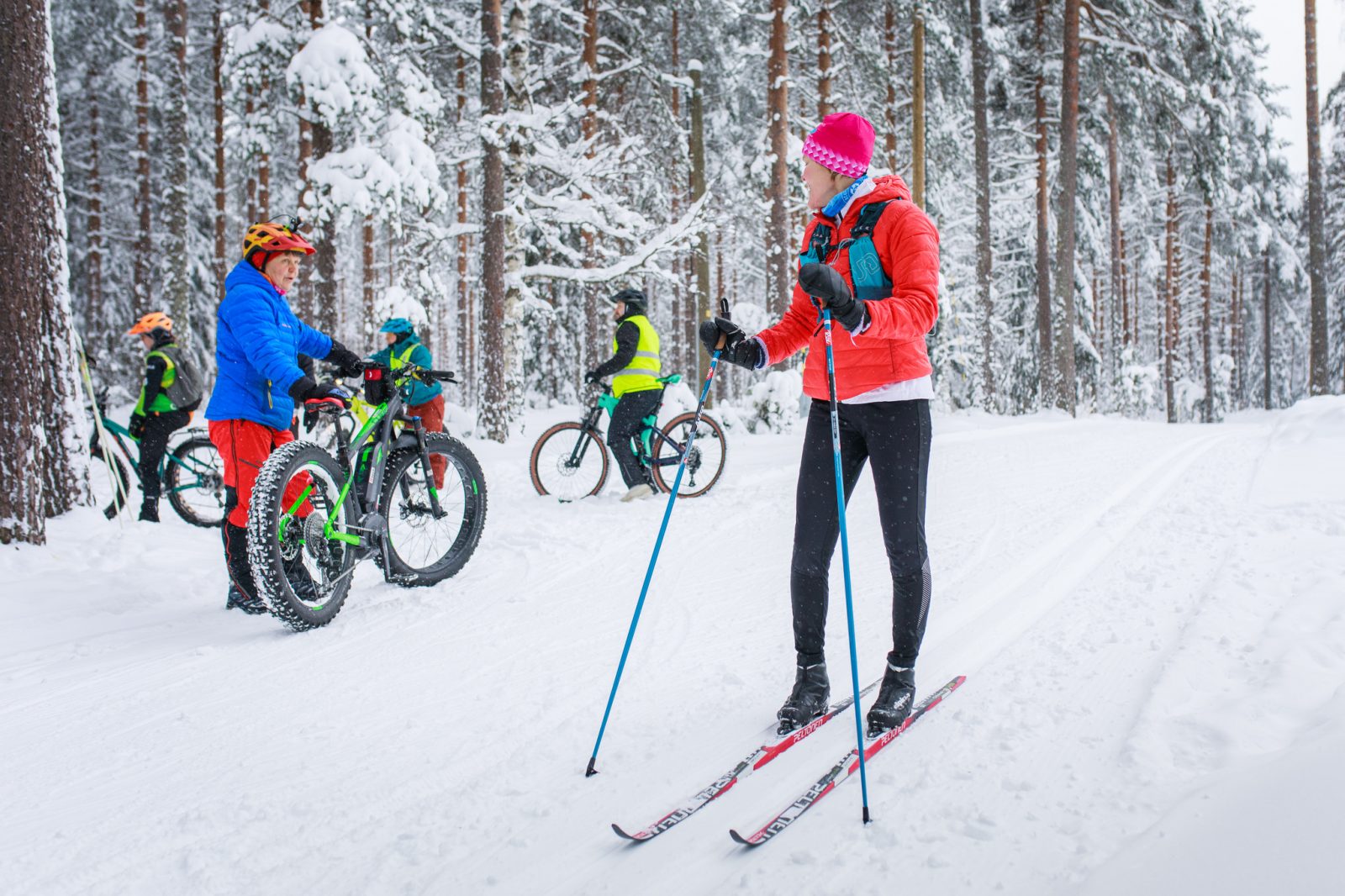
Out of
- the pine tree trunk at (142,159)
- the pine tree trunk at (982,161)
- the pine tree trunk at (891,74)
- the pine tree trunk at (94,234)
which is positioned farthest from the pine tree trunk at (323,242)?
the pine tree trunk at (982,161)

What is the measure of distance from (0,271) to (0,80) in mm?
1307

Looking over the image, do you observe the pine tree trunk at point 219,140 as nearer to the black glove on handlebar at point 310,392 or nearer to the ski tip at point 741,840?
the black glove on handlebar at point 310,392

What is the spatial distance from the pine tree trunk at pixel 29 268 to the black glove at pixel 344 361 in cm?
218

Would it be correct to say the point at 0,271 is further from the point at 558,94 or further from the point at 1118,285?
the point at 1118,285

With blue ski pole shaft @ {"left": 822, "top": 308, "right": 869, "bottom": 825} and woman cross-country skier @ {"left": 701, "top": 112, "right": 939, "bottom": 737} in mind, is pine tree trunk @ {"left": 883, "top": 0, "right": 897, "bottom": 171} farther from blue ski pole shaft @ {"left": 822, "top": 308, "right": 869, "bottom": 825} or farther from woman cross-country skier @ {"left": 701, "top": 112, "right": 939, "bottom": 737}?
blue ski pole shaft @ {"left": 822, "top": 308, "right": 869, "bottom": 825}

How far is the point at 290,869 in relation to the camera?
7.14ft

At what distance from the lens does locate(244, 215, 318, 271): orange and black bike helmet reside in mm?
4410

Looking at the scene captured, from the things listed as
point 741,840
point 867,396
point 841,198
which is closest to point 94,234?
point 841,198

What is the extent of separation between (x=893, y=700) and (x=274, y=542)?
309 centimetres

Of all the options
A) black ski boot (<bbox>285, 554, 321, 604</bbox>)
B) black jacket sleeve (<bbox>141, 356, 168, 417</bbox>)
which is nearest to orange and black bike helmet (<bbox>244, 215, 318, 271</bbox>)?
black ski boot (<bbox>285, 554, 321, 604</bbox>)

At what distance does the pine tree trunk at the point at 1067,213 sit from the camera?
17891 mm

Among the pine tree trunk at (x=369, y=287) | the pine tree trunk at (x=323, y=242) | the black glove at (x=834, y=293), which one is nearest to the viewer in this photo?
the black glove at (x=834, y=293)

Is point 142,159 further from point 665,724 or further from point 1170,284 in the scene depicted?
point 1170,284

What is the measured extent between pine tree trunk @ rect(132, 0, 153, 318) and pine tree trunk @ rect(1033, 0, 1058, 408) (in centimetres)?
2012
